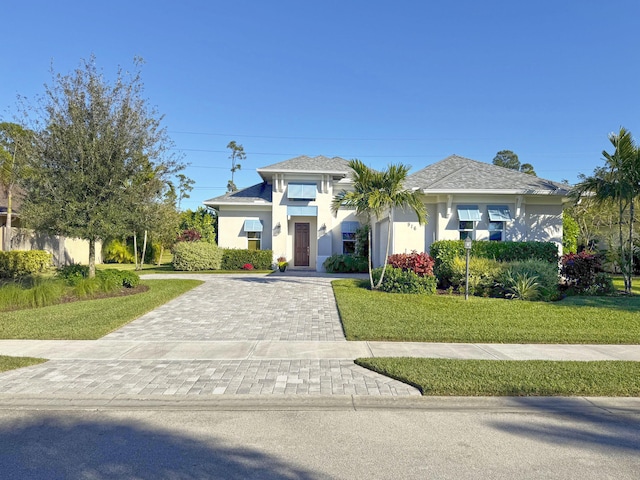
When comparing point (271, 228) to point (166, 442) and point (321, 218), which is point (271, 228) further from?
point (166, 442)

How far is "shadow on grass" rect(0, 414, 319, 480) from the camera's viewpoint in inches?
128

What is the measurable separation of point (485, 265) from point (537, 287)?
1736mm

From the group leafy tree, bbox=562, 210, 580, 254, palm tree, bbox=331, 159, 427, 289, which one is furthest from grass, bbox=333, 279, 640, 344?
leafy tree, bbox=562, 210, 580, 254

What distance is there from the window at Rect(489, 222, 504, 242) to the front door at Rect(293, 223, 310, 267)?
33.5 feet

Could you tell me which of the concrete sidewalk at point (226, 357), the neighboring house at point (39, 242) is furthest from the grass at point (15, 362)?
the neighboring house at point (39, 242)

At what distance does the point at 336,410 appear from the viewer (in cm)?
459

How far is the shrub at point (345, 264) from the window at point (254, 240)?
4682 mm

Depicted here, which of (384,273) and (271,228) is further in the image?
(271,228)

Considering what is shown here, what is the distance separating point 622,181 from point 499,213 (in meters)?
4.38

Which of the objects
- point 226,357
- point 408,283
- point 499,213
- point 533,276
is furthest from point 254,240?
point 226,357

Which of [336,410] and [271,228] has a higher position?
→ [271,228]

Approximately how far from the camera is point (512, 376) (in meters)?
5.38

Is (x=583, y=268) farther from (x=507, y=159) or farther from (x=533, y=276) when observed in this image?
(x=507, y=159)

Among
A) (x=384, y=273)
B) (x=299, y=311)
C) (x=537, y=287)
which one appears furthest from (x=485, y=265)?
(x=299, y=311)
